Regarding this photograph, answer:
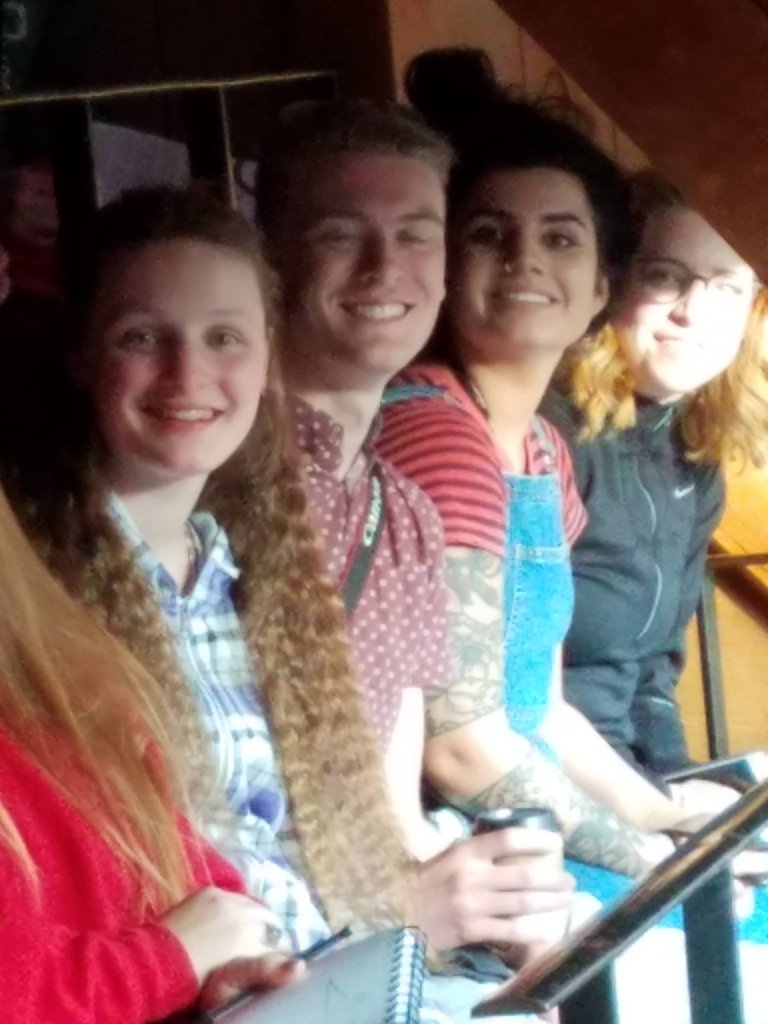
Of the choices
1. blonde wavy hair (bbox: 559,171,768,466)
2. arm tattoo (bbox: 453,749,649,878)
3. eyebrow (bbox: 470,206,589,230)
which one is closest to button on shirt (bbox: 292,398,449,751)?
arm tattoo (bbox: 453,749,649,878)

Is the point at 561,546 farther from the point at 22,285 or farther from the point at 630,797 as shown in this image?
the point at 22,285

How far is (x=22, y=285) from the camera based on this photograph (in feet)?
3.12

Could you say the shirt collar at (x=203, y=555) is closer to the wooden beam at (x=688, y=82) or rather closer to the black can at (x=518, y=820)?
the black can at (x=518, y=820)

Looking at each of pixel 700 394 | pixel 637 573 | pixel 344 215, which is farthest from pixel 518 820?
pixel 700 394

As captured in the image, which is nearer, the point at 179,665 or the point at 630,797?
the point at 179,665

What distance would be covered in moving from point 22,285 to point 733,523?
803 mm

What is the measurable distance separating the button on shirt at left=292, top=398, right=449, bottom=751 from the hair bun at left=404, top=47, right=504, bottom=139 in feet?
0.86

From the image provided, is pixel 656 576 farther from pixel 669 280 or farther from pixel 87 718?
pixel 87 718

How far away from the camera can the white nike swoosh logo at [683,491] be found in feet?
4.61

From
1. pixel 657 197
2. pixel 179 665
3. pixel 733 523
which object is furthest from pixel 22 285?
pixel 733 523

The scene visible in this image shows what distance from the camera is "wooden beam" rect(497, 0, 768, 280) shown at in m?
0.77

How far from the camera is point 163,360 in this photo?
2.78 ft

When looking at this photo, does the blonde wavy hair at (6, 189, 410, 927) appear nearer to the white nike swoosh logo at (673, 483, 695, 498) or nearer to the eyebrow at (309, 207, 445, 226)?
the eyebrow at (309, 207, 445, 226)

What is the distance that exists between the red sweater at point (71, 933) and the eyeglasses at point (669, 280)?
0.74m
